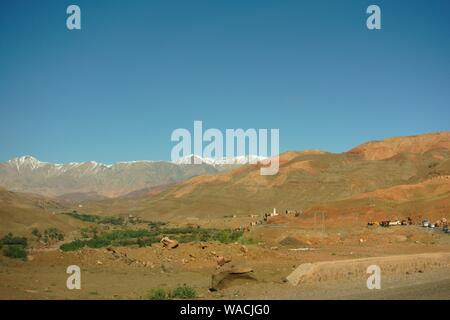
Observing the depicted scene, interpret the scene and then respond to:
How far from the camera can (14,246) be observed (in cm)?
3850

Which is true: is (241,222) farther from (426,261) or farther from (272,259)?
(426,261)

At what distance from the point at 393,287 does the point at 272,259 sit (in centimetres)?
1375

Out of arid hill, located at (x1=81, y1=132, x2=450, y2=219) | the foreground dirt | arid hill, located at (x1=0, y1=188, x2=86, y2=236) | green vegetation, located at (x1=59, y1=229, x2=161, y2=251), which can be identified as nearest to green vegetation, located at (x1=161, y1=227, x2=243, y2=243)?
green vegetation, located at (x1=59, y1=229, x2=161, y2=251)

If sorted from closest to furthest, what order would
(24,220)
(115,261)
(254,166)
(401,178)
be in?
(115,261)
(24,220)
(401,178)
(254,166)

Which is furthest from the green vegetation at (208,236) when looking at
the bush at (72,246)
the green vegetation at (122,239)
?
the bush at (72,246)

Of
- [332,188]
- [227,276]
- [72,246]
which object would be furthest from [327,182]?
[227,276]

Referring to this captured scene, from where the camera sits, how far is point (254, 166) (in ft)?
506

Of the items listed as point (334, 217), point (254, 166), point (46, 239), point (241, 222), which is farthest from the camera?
point (254, 166)

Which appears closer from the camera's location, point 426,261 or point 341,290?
point 341,290

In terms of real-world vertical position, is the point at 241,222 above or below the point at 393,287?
below

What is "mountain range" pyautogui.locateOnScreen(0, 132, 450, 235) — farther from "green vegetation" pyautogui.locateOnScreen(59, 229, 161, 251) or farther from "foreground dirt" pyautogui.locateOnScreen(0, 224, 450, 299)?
"foreground dirt" pyautogui.locateOnScreen(0, 224, 450, 299)

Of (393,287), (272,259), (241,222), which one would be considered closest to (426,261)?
(393,287)

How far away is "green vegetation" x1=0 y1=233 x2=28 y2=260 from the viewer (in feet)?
107

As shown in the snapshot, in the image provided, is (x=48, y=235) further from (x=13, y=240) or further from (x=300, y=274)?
(x=300, y=274)
